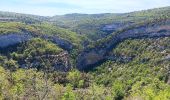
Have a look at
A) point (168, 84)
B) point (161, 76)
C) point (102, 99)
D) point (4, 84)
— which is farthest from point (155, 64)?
point (4, 84)

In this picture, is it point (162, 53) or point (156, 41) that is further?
point (156, 41)

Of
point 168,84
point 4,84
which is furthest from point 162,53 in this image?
point 4,84

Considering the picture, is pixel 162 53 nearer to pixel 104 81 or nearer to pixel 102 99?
pixel 104 81

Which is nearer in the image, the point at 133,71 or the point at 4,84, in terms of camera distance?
the point at 4,84

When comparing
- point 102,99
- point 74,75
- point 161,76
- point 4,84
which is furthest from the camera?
point 74,75

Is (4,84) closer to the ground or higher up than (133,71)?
higher up

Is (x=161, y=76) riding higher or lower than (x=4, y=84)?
lower

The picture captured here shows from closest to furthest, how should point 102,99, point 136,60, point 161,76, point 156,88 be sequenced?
point 102,99 < point 156,88 < point 161,76 < point 136,60

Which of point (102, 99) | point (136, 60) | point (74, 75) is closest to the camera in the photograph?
point (102, 99)

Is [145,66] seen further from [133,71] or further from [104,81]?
[104,81]
